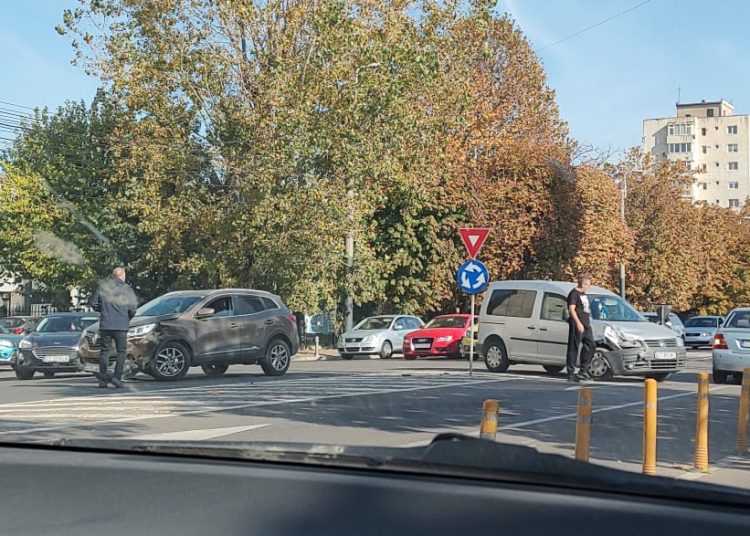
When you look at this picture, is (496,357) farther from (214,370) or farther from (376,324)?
(376,324)

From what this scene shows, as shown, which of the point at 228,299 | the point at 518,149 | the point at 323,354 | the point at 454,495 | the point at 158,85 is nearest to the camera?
the point at 454,495

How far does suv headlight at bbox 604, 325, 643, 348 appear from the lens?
18.1m

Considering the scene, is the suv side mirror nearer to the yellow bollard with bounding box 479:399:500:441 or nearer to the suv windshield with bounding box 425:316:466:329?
the yellow bollard with bounding box 479:399:500:441

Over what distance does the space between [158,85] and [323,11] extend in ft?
20.4

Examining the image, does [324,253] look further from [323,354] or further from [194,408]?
[194,408]

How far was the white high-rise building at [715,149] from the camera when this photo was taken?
12938 centimetres

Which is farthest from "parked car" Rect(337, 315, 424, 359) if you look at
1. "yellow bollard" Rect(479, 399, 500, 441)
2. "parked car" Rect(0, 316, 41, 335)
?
"yellow bollard" Rect(479, 399, 500, 441)

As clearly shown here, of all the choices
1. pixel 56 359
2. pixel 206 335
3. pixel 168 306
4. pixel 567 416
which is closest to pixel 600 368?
pixel 567 416

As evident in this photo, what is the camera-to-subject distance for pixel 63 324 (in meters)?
22.0

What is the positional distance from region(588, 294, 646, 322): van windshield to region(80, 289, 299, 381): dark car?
5.69m

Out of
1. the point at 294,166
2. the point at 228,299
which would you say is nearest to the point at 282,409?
the point at 228,299

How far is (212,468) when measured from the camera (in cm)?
255

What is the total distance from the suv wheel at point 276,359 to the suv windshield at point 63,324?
16.4 ft

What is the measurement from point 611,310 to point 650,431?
37.2ft
